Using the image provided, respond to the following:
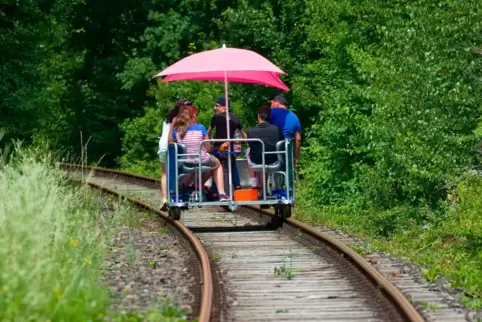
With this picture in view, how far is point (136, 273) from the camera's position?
13.1 meters

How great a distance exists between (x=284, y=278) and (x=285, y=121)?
5.94m

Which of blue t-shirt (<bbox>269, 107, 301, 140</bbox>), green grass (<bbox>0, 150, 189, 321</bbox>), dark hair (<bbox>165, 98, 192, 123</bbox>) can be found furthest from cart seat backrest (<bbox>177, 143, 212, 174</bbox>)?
green grass (<bbox>0, 150, 189, 321</bbox>)

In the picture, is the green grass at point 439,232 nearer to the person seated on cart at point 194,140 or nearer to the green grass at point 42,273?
the person seated on cart at point 194,140

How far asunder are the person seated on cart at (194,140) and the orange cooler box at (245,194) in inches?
6.5

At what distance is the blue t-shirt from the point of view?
61.0 feet

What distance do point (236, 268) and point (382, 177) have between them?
5.78m

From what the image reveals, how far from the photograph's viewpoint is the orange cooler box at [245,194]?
59.0 ft

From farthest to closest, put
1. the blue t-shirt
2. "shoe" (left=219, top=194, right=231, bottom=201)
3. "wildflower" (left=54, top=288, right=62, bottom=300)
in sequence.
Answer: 1. the blue t-shirt
2. "shoe" (left=219, top=194, right=231, bottom=201)
3. "wildflower" (left=54, top=288, right=62, bottom=300)

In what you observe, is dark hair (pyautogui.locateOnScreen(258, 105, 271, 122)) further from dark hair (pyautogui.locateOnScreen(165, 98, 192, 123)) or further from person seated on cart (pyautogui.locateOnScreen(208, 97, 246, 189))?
dark hair (pyautogui.locateOnScreen(165, 98, 192, 123))

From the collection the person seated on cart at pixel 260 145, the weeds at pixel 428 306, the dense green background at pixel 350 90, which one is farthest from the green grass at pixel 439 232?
the person seated on cart at pixel 260 145

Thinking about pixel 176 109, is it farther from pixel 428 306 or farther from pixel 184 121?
pixel 428 306

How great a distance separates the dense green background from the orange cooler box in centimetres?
159

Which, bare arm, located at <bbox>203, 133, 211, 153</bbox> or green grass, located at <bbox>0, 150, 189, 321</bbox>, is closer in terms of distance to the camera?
green grass, located at <bbox>0, 150, 189, 321</bbox>

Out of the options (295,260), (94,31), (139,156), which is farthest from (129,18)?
(295,260)
